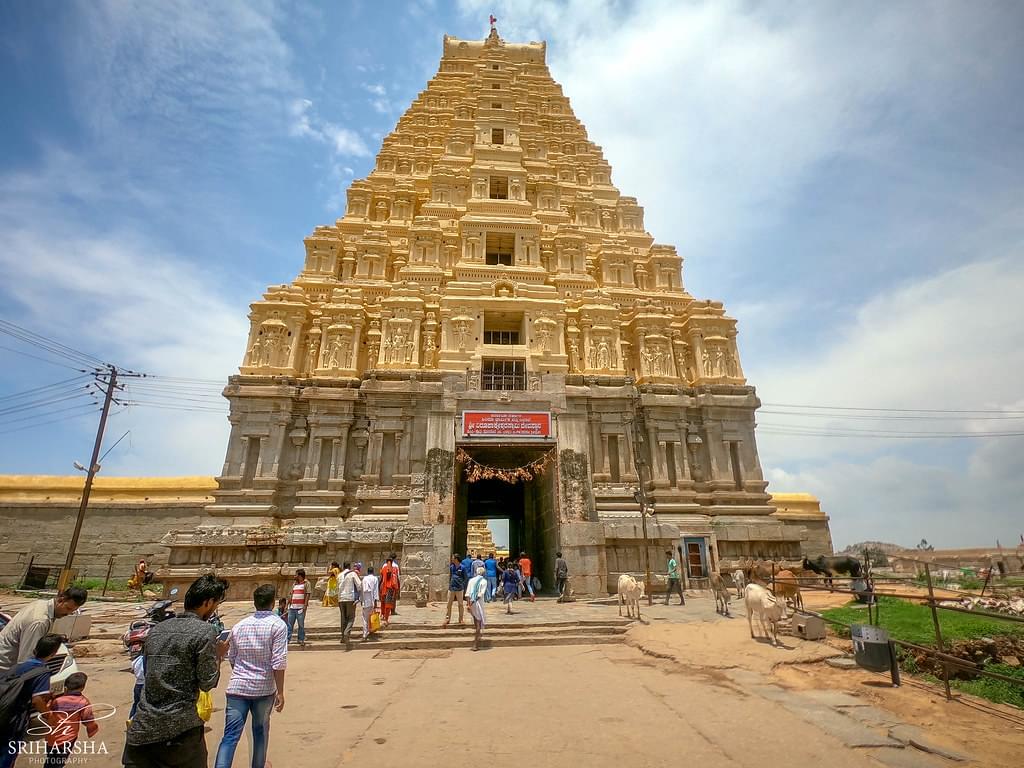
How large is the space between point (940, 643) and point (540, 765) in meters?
6.61

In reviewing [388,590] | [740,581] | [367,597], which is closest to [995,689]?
[740,581]

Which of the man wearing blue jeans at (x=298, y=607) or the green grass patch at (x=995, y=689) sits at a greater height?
the man wearing blue jeans at (x=298, y=607)

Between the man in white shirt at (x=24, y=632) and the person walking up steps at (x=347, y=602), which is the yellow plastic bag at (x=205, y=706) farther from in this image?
the person walking up steps at (x=347, y=602)

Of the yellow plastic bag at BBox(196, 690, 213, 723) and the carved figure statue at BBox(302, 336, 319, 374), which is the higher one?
the carved figure statue at BBox(302, 336, 319, 374)

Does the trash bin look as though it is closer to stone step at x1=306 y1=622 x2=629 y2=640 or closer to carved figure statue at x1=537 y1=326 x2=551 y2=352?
stone step at x1=306 y1=622 x2=629 y2=640

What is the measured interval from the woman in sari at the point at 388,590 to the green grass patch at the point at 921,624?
10715 millimetres

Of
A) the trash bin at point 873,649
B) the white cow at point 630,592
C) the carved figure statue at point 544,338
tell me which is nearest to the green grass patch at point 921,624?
the trash bin at point 873,649

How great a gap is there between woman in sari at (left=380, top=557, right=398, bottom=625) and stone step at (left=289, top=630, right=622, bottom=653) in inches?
44.7

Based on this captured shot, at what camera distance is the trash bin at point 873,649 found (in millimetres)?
8109

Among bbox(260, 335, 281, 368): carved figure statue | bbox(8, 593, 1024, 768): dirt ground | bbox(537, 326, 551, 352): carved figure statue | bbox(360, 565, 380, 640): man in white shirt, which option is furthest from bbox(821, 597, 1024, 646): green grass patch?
bbox(260, 335, 281, 368): carved figure statue

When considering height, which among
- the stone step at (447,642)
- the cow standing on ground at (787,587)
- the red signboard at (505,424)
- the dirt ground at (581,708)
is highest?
the red signboard at (505,424)

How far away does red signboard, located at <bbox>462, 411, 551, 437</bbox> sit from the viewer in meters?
18.9

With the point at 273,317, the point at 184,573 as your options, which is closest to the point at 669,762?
the point at 184,573

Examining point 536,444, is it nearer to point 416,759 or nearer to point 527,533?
point 527,533
